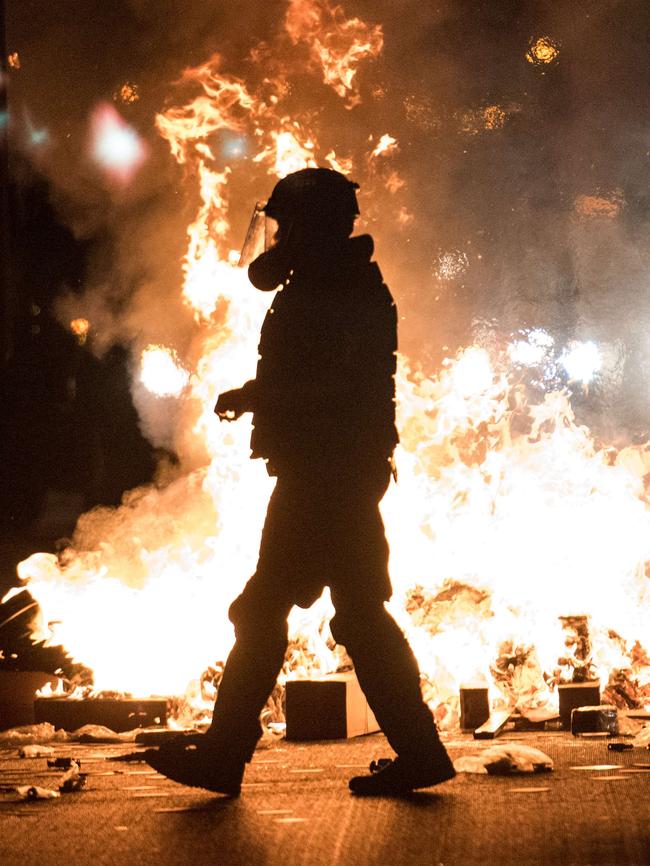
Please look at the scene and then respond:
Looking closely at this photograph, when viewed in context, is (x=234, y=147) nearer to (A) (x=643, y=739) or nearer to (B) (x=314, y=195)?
(B) (x=314, y=195)

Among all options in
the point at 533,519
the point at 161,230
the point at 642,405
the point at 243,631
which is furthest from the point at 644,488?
the point at 243,631

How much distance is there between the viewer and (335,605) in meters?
4.42

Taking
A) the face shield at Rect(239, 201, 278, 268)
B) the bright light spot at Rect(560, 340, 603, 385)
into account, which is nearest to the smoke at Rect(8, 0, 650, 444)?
the bright light spot at Rect(560, 340, 603, 385)

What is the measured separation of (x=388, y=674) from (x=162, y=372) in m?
9.06

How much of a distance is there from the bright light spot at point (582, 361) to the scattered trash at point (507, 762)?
8505 mm

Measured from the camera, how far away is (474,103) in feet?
41.7

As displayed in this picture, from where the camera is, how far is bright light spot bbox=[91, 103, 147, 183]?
12.4 metres

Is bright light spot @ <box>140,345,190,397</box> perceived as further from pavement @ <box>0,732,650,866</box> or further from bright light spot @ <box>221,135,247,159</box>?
pavement @ <box>0,732,650,866</box>

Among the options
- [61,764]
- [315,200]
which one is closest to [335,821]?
[315,200]

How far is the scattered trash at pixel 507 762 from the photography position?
16.0 ft

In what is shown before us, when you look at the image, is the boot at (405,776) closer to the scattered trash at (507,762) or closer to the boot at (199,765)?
the boot at (199,765)

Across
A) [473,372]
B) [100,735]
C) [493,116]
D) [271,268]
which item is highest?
[493,116]

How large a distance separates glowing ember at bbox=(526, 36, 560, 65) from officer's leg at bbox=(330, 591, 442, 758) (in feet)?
32.7

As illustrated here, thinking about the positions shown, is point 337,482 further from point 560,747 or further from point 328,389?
point 560,747
